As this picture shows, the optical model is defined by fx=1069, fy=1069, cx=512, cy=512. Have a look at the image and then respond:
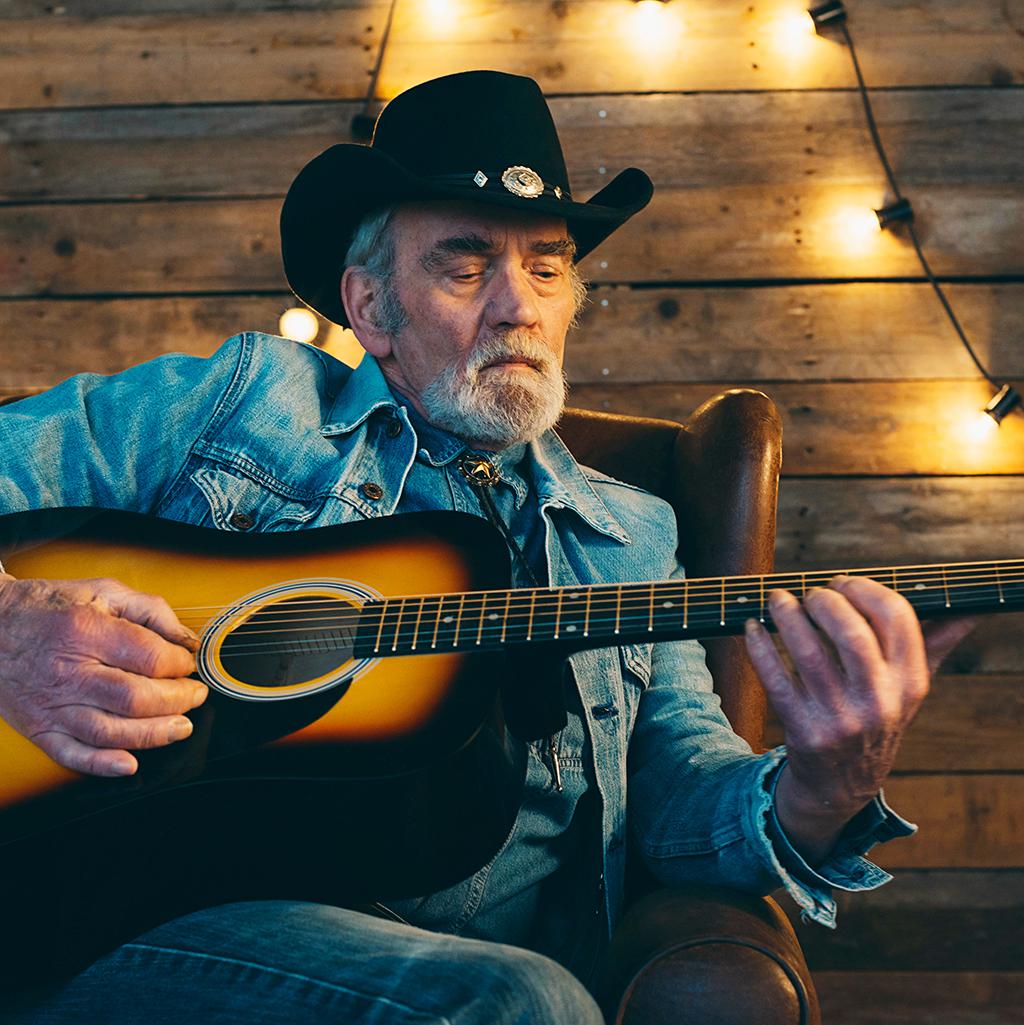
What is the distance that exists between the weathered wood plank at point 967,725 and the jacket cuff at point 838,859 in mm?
1224

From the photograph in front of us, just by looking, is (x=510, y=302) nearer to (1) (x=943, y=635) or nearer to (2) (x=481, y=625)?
(2) (x=481, y=625)

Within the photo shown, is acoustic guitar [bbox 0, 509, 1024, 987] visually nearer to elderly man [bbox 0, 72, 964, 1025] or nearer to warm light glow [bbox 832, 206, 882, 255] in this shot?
elderly man [bbox 0, 72, 964, 1025]

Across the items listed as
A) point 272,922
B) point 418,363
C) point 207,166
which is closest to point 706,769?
point 272,922

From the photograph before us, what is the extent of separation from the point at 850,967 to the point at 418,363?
5.51 feet

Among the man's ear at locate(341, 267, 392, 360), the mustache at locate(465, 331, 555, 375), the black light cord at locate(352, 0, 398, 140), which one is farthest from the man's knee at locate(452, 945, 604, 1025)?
the black light cord at locate(352, 0, 398, 140)

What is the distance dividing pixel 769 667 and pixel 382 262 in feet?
3.40

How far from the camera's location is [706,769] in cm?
144

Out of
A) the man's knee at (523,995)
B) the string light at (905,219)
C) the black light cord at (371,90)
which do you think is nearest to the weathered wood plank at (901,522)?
the string light at (905,219)

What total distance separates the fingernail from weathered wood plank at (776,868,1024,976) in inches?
67.9

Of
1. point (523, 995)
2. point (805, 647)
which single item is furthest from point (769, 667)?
point (523, 995)

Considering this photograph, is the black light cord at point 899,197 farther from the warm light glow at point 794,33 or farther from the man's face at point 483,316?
the man's face at point 483,316

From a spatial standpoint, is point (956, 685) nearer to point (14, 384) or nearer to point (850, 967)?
point (850, 967)

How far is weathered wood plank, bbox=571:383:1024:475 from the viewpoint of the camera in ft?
7.92

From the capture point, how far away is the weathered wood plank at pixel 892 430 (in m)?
2.41
